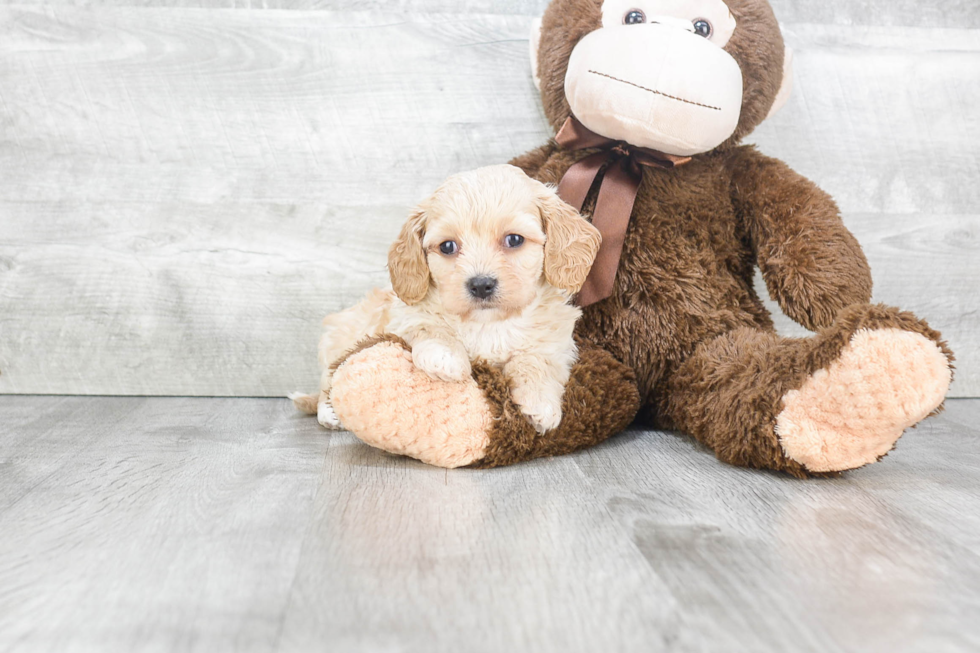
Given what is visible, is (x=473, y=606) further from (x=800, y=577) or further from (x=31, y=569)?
(x=31, y=569)

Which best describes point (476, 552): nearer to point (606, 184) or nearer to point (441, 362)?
point (441, 362)

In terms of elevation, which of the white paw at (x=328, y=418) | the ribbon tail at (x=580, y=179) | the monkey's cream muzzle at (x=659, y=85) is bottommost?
the white paw at (x=328, y=418)

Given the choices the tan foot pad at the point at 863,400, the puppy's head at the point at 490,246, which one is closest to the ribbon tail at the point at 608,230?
the puppy's head at the point at 490,246

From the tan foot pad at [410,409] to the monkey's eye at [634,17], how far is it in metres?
0.65

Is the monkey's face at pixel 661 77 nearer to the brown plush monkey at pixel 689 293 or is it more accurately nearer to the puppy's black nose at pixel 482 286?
the brown plush monkey at pixel 689 293

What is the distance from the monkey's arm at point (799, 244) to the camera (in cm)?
116

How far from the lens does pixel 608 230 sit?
122 centimetres

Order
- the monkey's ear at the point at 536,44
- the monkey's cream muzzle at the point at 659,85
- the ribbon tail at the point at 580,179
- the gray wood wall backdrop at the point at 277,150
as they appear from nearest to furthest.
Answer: the monkey's cream muzzle at the point at 659,85 → the ribbon tail at the point at 580,179 → the monkey's ear at the point at 536,44 → the gray wood wall backdrop at the point at 277,150

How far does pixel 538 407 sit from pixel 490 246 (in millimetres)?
236

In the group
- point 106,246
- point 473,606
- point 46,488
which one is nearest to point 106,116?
point 106,246

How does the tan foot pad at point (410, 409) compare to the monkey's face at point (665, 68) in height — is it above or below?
below

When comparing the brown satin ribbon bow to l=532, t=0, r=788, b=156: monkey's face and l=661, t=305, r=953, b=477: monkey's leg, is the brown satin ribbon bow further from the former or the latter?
l=661, t=305, r=953, b=477: monkey's leg

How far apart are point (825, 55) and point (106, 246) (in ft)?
5.12

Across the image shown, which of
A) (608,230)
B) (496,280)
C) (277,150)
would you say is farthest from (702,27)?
(277,150)
